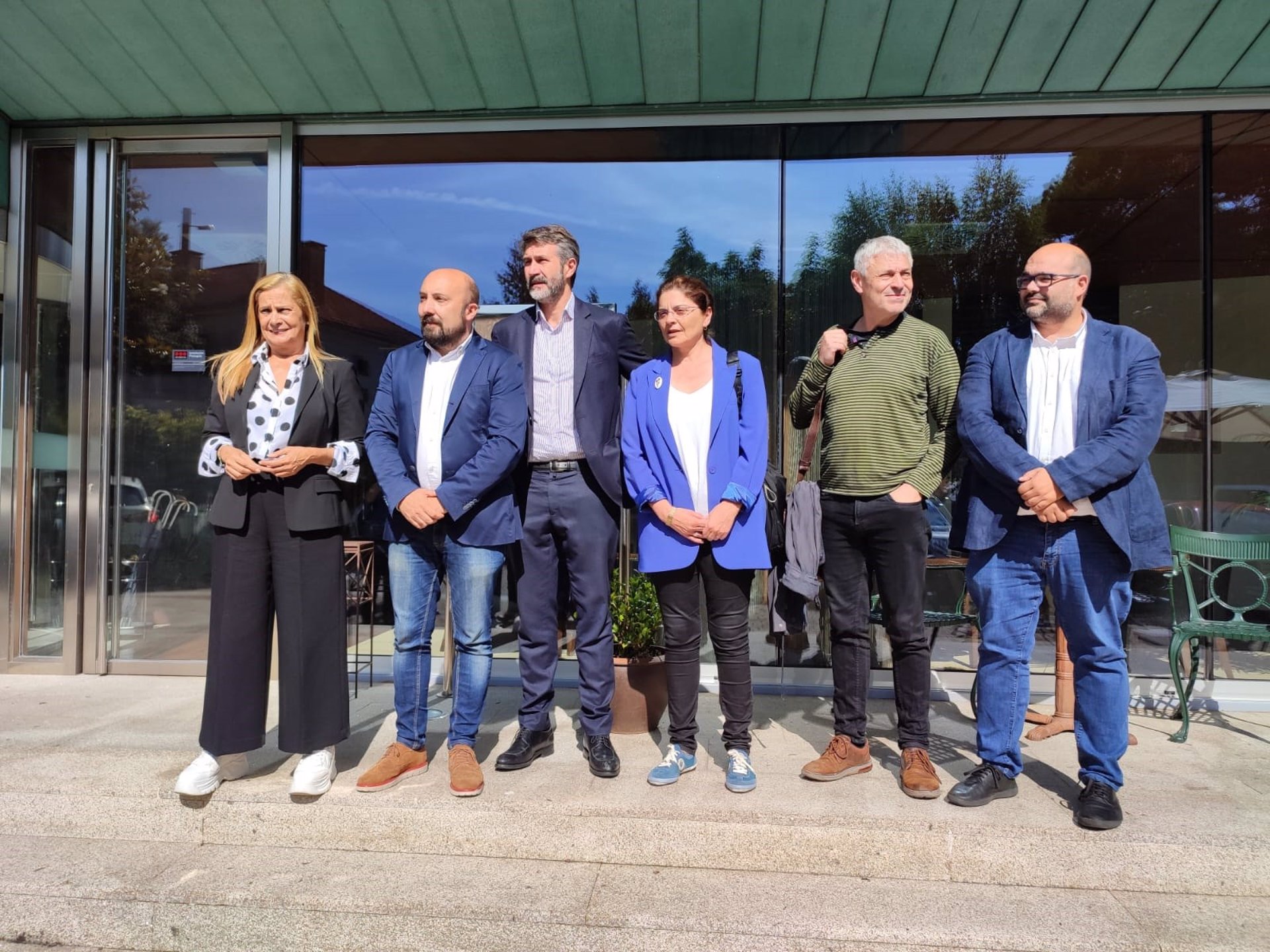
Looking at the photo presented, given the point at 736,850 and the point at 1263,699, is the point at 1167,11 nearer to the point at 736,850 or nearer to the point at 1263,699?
the point at 1263,699

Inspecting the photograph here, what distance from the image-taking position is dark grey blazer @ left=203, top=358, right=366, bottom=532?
10.3 ft

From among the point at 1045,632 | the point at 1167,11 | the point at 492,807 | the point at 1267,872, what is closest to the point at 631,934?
the point at 492,807

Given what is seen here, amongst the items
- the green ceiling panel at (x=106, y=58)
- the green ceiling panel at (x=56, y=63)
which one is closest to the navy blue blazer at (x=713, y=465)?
the green ceiling panel at (x=106, y=58)

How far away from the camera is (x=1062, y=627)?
311cm

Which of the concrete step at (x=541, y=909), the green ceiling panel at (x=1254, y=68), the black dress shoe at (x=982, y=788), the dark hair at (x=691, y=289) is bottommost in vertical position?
the concrete step at (x=541, y=909)

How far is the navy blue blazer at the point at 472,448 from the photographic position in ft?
10.5

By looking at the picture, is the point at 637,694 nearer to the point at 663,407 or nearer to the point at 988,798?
the point at 663,407

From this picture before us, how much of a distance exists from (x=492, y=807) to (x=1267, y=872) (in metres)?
2.57

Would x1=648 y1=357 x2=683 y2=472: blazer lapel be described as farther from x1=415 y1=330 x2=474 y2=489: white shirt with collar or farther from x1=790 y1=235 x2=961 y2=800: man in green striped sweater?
x1=415 y1=330 x2=474 y2=489: white shirt with collar

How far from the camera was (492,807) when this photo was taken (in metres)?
3.04

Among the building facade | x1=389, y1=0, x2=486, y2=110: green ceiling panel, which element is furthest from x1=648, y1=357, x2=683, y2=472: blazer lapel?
x1=389, y1=0, x2=486, y2=110: green ceiling panel

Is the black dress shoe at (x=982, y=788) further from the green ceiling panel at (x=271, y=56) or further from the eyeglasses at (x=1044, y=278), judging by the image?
the green ceiling panel at (x=271, y=56)

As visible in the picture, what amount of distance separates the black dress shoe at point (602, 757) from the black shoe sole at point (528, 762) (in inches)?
9.4

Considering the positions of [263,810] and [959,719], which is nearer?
[263,810]
